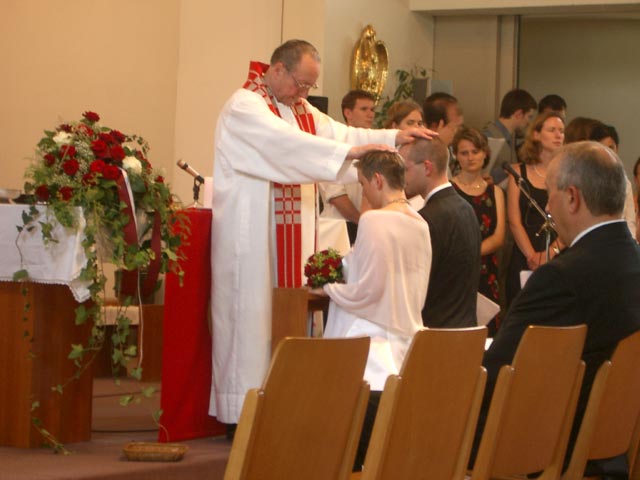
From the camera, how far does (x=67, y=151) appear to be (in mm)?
4562

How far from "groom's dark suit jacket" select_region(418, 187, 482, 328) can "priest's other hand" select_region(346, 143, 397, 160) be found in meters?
0.41

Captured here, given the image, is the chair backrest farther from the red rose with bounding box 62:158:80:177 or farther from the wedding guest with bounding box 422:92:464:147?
the wedding guest with bounding box 422:92:464:147

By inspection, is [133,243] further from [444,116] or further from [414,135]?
[444,116]

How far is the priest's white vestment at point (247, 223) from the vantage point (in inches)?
207

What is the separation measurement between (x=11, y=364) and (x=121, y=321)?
51 centimetres

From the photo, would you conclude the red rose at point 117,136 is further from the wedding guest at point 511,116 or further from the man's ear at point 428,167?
the wedding guest at point 511,116

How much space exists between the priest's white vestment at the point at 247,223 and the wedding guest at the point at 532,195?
2.23 meters

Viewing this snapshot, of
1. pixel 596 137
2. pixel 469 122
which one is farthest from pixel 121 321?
A: pixel 469 122

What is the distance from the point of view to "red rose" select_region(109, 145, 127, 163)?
15.3 ft

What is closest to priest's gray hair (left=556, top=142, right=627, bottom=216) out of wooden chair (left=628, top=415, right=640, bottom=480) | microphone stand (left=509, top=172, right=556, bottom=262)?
wooden chair (left=628, top=415, right=640, bottom=480)

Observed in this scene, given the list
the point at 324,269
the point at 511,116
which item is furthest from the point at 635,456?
the point at 511,116

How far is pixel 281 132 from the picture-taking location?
5305mm

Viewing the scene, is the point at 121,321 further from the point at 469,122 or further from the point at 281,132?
the point at 469,122

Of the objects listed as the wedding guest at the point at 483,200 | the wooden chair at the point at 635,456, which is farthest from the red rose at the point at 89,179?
the wedding guest at the point at 483,200
